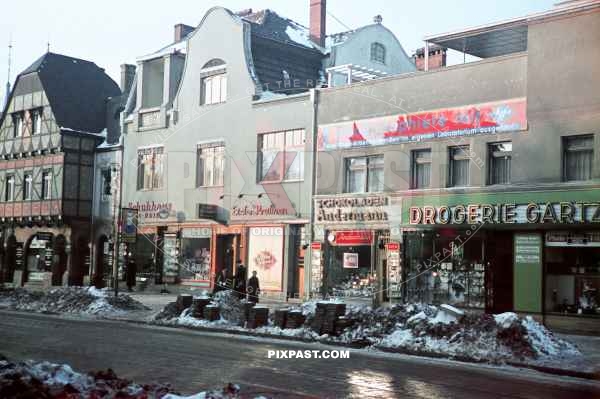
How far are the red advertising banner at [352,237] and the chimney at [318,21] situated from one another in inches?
506

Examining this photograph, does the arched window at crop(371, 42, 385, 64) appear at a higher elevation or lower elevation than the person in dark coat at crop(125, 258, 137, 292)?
higher

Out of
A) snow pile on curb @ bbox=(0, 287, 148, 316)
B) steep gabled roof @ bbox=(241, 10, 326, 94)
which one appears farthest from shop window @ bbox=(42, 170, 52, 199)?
steep gabled roof @ bbox=(241, 10, 326, 94)

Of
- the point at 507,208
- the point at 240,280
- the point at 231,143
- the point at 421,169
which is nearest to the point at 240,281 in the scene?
the point at 240,280

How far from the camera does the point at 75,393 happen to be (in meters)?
9.64

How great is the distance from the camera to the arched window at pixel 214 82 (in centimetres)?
3469

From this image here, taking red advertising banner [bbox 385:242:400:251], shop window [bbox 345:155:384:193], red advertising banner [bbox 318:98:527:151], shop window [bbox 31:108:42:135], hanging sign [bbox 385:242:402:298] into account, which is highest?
shop window [bbox 31:108:42:135]

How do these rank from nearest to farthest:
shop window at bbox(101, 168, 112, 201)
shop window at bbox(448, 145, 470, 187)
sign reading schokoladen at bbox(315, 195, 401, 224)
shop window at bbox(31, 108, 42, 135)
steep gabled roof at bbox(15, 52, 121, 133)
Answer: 1. shop window at bbox(448, 145, 470, 187)
2. sign reading schokoladen at bbox(315, 195, 401, 224)
3. shop window at bbox(101, 168, 112, 201)
4. steep gabled roof at bbox(15, 52, 121, 133)
5. shop window at bbox(31, 108, 42, 135)

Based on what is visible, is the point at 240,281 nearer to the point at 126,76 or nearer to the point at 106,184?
the point at 106,184

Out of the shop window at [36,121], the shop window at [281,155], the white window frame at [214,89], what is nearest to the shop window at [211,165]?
the white window frame at [214,89]

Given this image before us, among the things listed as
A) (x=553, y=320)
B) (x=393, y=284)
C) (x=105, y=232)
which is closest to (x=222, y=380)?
(x=553, y=320)

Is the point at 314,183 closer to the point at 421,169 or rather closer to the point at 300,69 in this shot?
the point at 421,169

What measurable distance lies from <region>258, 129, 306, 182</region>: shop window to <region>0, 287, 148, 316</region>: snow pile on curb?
732cm

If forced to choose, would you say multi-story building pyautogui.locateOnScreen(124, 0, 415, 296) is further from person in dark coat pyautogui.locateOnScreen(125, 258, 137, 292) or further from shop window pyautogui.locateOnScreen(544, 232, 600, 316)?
shop window pyautogui.locateOnScreen(544, 232, 600, 316)

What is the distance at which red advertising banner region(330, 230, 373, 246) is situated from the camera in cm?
2833
